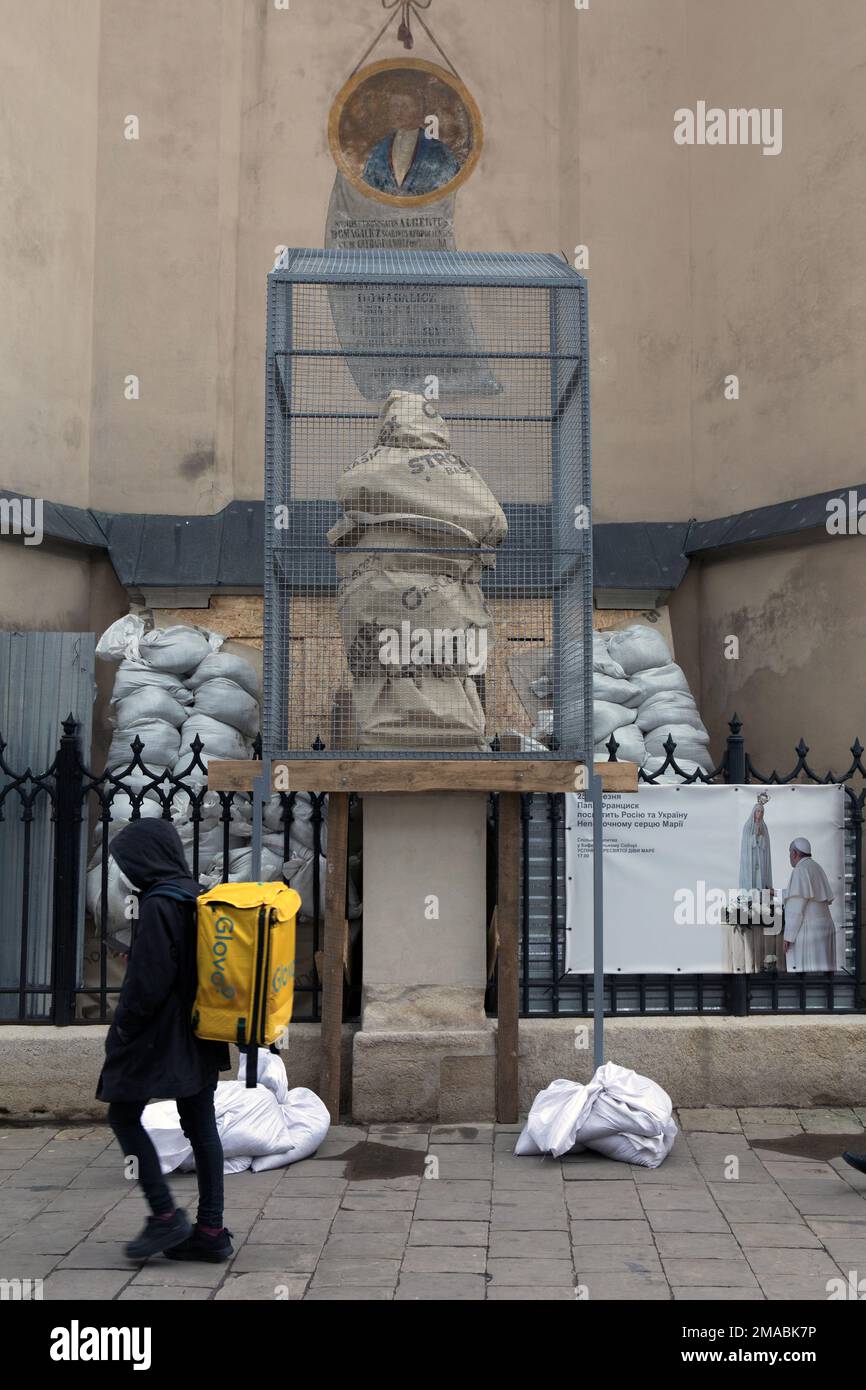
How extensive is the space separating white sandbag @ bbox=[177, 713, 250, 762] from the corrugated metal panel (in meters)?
1.30

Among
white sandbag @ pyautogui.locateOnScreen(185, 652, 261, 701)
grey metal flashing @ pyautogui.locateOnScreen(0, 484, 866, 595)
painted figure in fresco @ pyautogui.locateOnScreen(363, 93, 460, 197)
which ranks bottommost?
white sandbag @ pyautogui.locateOnScreen(185, 652, 261, 701)

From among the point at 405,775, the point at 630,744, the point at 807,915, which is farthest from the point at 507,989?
the point at 630,744

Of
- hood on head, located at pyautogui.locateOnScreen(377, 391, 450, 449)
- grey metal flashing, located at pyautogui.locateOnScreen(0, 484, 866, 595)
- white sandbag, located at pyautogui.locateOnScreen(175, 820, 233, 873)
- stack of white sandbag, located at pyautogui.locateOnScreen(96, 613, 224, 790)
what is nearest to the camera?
hood on head, located at pyautogui.locateOnScreen(377, 391, 450, 449)

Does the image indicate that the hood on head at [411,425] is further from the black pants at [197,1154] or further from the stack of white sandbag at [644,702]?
the black pants at [197,1154]

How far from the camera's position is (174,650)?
8898mm

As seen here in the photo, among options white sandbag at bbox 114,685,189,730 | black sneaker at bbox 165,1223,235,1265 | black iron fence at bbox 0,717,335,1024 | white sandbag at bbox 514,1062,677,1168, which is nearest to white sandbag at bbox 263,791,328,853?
black iron fence at bbox 0,717,335,1024

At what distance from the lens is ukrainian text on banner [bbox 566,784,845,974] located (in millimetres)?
6016

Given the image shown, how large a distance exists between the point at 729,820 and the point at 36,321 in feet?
20.8

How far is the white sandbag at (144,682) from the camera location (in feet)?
28.7

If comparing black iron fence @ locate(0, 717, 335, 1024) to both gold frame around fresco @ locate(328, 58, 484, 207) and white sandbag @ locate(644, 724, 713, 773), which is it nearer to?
white sandbag @ locate(644, 724, 713, 773)

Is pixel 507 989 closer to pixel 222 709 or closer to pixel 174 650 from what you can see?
pixel 222 709

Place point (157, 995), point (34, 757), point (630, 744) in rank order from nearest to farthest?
1. point (157, 995)
2. point (34, 757)
3. point (630, 744)

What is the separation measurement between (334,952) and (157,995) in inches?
71.7

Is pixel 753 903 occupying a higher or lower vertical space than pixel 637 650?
lower
